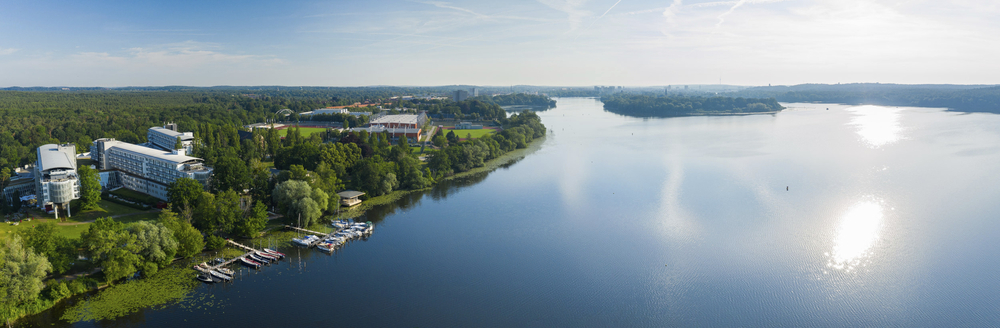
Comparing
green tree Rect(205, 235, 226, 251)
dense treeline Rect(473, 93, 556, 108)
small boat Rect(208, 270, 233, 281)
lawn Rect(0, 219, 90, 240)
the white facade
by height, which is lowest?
small boat Rect(208, 270, 233, 281)

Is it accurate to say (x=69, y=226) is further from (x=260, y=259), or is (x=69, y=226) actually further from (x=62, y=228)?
(x=260, y=259)

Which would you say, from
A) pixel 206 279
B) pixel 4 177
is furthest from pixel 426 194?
pixel 4 177

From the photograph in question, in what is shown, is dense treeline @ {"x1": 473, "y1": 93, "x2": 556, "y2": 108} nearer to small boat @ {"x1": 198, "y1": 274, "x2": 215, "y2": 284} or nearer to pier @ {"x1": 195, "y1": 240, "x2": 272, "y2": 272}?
pier @ {"x1": 195, "y1": 240, "x2": 272, "y2": 272}

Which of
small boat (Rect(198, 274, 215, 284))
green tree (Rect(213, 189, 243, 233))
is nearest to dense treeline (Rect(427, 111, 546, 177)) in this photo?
green tree (Rect(213, 189, 243, 233))

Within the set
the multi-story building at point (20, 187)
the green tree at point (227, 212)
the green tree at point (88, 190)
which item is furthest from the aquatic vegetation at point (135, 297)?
the multi-story building at point (20, 187)

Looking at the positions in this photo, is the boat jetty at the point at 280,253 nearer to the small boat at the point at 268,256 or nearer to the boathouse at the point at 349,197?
the small boat at the point at 268,256

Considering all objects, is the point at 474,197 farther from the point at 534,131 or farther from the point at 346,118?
the point at 346,118

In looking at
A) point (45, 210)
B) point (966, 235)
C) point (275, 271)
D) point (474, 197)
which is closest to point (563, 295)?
point (275, 271)

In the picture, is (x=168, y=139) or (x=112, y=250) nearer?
(x=112, y=250)
